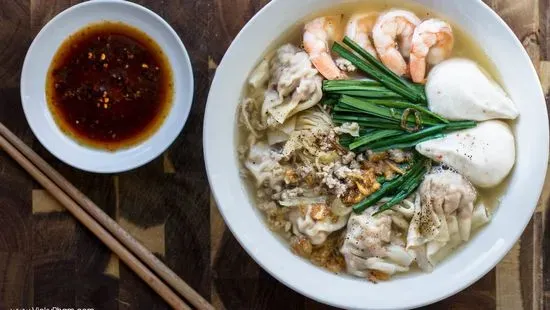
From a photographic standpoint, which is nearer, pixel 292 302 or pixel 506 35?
pixel 506 35

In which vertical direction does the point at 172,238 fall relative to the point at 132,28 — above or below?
below

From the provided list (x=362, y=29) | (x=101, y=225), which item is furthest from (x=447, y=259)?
(x=101, y=225)

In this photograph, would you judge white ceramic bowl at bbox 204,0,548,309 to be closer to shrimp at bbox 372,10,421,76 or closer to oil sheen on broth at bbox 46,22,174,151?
shrimp at bbox 372,10,421,76

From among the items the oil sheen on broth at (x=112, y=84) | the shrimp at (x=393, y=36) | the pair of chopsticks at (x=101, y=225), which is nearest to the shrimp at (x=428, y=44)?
the shrimp at (x=393, y=36)

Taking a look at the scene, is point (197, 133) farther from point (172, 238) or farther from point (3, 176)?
point (3, 176)

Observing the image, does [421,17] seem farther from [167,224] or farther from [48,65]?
[48,65]

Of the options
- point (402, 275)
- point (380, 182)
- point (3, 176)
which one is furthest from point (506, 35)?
point (3, 176)

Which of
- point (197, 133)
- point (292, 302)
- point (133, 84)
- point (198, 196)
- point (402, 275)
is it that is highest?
point (133, 84)

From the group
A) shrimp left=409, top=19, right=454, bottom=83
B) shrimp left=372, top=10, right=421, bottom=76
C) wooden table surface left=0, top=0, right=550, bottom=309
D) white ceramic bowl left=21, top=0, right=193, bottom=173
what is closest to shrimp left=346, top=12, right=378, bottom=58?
shrimp left=372, top=10, right=421, bottom=76
